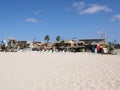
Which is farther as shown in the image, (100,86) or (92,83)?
(92,83)

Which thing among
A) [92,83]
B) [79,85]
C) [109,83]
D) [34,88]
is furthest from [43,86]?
[109,83]

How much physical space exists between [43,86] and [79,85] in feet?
3.63

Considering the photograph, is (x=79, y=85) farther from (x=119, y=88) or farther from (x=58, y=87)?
(x=119, y=88)

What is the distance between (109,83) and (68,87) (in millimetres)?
1426

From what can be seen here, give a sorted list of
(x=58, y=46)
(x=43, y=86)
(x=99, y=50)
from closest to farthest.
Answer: (x=43, y=86) → (x=99, y=50) → (x=58, y=46)

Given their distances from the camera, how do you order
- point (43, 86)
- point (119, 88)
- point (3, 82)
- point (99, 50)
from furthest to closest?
point (99, 50) → point (3, 82) → point (43, 86) → point (119, 88)

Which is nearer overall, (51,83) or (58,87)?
(58,87)

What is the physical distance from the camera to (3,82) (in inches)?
328

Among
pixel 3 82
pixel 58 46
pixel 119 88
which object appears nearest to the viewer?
pixel 119 88

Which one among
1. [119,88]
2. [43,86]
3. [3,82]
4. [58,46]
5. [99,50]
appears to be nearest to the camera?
[119,88]

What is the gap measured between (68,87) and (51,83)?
83 centimetres

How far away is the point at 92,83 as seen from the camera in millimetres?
8039

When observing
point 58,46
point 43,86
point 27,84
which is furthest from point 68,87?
point 58,46

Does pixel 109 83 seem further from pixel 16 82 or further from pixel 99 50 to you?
pixel 99 50
